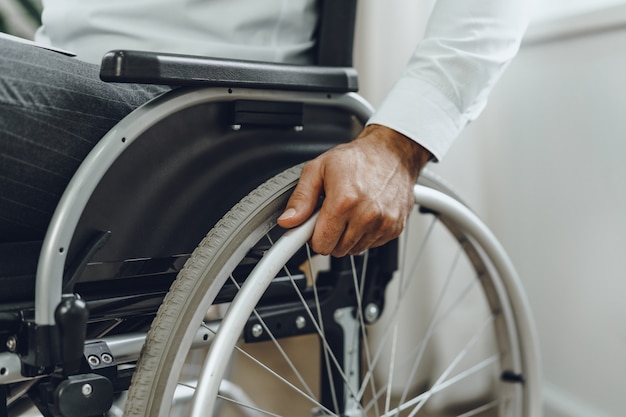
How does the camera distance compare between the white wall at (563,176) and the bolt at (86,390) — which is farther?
the white wall at (563,176)

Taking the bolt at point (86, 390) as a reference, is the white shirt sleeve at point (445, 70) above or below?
above

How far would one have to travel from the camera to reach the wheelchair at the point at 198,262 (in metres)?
0.64

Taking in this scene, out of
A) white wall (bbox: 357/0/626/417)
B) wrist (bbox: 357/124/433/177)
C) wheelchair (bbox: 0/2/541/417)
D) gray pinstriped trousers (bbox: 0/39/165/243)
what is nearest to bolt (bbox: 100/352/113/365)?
wheelchair (bbox: 0/2/541/417)

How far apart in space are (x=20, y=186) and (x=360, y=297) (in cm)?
45

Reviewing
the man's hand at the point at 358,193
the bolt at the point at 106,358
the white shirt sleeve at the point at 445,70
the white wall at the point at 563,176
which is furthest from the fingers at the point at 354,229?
the white wall at the point at 563,176

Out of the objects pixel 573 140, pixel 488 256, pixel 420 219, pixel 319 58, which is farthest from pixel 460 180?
pixel 319 58

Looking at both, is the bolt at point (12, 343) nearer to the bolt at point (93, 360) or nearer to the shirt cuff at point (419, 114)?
the bolt at point (93, 360)

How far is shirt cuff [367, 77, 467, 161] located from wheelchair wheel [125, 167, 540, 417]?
0.06 metres

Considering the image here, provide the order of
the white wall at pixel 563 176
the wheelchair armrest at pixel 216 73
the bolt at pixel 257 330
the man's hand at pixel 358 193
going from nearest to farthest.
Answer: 1. the wheelchair armrest at pixel 216 73
2. the man's hand at pixel 358 193
3. the bolt at pixel 257 330
4. the white wall at pixel 563 176

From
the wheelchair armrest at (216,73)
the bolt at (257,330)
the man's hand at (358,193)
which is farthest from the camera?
the bolt at (257,330)

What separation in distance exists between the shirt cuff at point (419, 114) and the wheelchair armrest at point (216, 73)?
47 mm

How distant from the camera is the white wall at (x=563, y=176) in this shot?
3.96 feet

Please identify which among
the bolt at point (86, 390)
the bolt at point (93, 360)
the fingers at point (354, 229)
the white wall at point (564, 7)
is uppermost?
the white wall at point (564, 7)

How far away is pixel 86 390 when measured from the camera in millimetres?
649
